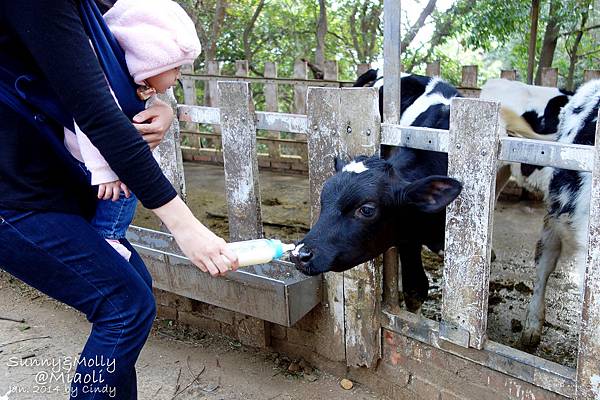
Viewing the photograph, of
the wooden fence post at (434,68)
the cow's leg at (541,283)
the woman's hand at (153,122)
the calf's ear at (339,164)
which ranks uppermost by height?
the woman's hand at (153,122)

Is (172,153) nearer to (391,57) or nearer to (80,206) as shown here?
(391,57)

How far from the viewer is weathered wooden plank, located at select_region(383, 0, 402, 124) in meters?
2.55

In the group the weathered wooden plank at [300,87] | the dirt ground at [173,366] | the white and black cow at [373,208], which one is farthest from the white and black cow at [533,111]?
the weathered wooden plank at [300,87]

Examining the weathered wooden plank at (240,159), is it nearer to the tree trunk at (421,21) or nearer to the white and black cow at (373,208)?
the white and black cow at (373,208)

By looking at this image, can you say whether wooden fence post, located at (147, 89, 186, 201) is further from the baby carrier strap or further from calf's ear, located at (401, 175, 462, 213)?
the baby carrier strap

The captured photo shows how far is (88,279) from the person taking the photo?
5.39 ft

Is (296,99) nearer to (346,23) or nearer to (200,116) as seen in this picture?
(200,116)

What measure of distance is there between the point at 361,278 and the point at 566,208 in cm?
126

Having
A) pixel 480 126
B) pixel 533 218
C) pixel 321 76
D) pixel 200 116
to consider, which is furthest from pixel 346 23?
pixel 480 126

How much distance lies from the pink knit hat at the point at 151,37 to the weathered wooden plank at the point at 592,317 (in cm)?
152

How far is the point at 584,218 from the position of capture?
3.02 m

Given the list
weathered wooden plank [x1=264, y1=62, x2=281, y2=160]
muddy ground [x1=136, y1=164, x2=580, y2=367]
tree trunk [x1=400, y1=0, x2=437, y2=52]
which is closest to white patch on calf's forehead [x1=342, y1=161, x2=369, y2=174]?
muddy ground [x1=136, y1=164, x2=580, y2=367]

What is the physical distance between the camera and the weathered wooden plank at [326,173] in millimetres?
2902

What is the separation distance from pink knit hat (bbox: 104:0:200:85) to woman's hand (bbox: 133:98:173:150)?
0.45ft
